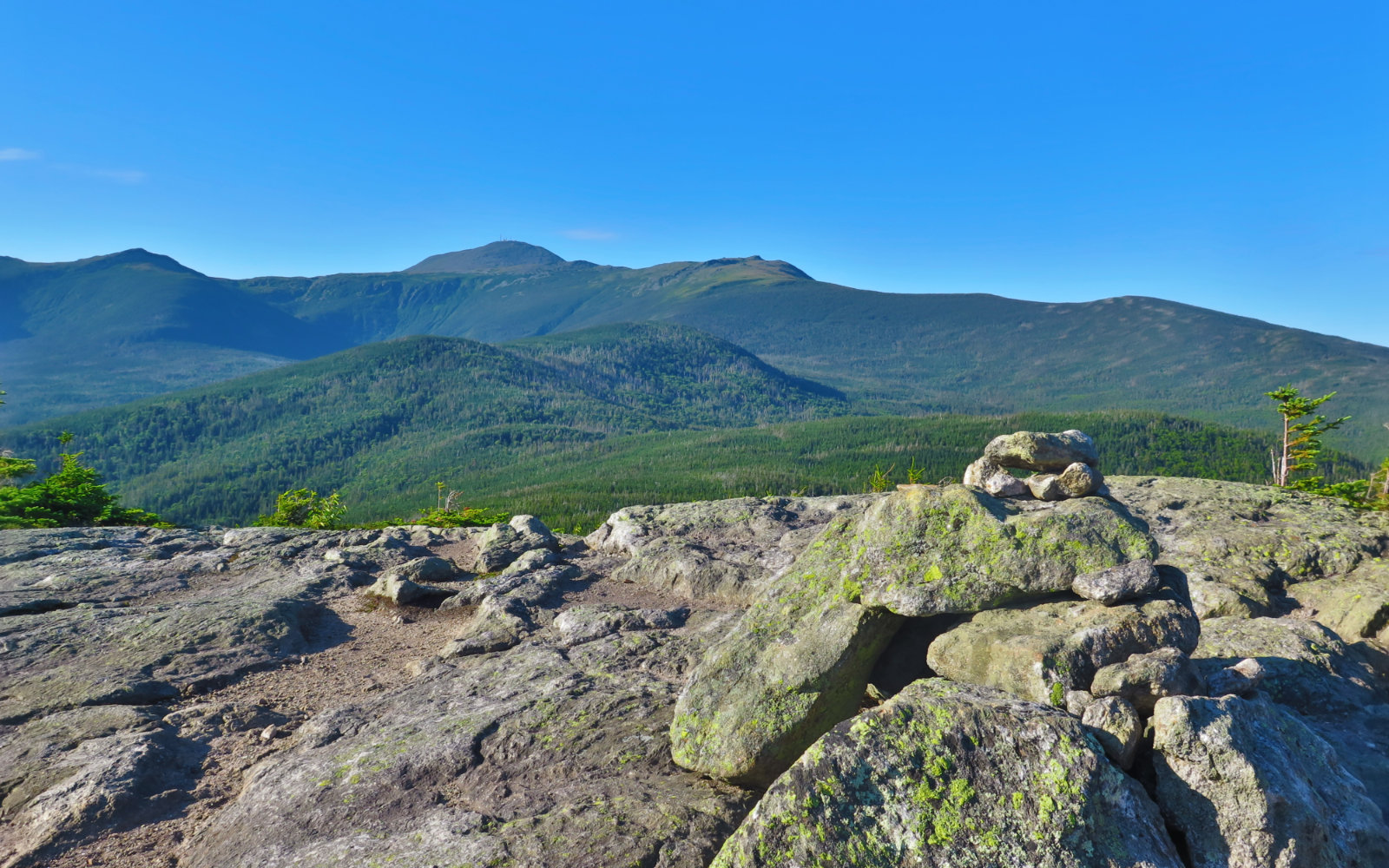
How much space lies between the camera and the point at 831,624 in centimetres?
846

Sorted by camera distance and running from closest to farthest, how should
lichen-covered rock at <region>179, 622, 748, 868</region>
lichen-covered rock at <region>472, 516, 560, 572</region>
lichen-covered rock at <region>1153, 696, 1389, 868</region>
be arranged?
lichen-covered rock at <region>1153, 696, 1389, 868</region>, lichen-covered rock at <region>179, 622, 748, 868</region>, lichen-covered rock at <region>472, 516, 560, 572</region>

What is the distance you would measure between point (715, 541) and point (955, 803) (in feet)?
45.6

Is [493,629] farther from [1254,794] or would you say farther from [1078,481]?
[1254,794]

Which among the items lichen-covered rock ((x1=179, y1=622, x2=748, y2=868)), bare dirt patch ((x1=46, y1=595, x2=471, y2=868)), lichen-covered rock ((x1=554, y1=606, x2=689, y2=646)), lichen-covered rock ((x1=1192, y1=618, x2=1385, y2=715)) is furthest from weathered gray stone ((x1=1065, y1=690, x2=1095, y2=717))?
bare dirt patch ((x1=46, y1=595, x2=471, y2=868))

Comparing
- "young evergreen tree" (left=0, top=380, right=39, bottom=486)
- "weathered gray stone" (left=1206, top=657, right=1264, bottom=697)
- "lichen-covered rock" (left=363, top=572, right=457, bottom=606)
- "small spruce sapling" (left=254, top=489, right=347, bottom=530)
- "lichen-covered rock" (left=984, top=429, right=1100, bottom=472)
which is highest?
"lichen-covered rock" (left=984, top=429, right=1100, bottom=472)

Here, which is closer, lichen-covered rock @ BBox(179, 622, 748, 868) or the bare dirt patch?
lichen-covered rock @ BBox(179, 622, 748, 868)

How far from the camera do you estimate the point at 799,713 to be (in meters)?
7.57

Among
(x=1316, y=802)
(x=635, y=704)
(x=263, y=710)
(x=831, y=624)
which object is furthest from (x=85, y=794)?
(x=1316, y=802)

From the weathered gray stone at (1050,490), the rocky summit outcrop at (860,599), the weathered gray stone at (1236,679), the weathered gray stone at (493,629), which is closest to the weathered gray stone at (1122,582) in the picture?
the rocky summit outcrop at (860,599)

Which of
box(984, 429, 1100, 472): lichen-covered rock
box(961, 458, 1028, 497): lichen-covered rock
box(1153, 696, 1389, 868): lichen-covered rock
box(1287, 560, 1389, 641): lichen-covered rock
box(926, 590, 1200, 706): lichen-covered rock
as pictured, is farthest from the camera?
box(1287, 560, 1389, 641): lichen-covered rock

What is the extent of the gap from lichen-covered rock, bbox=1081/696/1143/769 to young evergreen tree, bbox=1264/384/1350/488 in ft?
103

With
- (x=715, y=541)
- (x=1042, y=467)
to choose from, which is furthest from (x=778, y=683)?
(x=715, y=541)

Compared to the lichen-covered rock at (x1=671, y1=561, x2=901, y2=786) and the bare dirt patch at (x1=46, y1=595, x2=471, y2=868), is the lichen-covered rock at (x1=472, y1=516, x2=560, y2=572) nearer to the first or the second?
the bare dirt patch at (x1=46, y1=595, x2=471, y2=868)

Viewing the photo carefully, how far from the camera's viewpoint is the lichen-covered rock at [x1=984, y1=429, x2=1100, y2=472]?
10875mm
